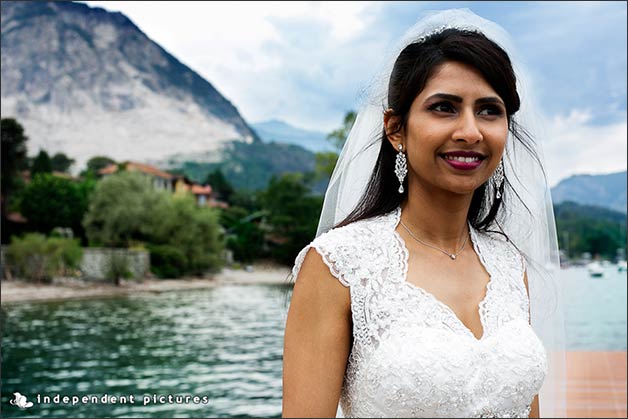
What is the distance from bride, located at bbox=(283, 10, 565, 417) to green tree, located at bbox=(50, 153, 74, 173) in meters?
28.5

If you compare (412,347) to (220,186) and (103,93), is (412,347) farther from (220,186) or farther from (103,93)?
(103,93)

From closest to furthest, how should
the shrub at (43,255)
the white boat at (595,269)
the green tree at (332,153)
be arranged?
1. the white boat at (595,269)
2. the green tree at (332,153)
3. the shrub at (43,255)

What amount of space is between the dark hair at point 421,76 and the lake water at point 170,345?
9659 millimetres

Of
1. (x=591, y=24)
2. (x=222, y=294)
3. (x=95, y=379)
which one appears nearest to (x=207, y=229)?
(x=222, y=294)

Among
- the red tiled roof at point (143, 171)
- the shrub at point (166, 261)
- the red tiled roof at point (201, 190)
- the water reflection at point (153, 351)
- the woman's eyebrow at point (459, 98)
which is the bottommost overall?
the water reflection at point (153, 351)

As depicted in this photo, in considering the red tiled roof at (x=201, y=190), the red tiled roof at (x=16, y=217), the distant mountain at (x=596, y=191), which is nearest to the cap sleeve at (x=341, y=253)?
the distant mountain at (x=596, y=191)

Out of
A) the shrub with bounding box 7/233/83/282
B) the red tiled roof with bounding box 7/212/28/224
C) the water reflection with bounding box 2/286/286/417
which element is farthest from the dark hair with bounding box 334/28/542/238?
the red tiled roof with bounding box 7/212/28/224

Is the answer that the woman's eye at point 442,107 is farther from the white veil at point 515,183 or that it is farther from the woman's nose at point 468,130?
the white veil at point 515,183

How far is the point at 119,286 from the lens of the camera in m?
23.6

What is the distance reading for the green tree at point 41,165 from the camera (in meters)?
25.2

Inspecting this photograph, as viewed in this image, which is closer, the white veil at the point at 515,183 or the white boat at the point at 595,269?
the white veil at the point at 515,183

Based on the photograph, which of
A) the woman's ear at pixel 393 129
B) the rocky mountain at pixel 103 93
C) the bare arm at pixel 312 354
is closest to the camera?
the bare arm at pixel 312 354

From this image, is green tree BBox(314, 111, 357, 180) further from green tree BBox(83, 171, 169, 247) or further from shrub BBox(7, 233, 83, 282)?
shrub BBox(7, 233, 83, 282)

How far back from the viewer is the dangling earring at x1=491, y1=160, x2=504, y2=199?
1.11 meters
